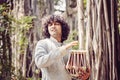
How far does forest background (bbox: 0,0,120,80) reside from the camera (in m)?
2.00

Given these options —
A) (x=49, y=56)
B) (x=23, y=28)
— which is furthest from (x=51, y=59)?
(x=23, y=28)

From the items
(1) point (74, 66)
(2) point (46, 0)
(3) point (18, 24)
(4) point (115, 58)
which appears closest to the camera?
(1) point (74, 66)

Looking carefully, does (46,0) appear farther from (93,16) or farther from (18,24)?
(93,16)

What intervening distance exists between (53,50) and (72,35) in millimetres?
4014

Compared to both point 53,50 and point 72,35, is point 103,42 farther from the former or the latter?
point 72,35

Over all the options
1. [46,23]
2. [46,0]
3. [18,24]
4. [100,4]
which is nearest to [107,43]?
[100,4]

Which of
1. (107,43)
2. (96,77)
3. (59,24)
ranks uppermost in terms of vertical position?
(59,24)

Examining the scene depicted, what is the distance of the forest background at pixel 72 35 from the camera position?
6.56ft

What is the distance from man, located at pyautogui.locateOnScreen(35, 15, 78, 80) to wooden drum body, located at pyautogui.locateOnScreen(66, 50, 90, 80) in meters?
0.04

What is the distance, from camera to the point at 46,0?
253 inches

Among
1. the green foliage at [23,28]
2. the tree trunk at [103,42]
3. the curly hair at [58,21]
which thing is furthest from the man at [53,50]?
the green foliage at [23,28]

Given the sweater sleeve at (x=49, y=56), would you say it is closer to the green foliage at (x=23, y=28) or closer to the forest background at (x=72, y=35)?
the forest background at (x=72, y=35)

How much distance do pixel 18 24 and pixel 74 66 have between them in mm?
2307

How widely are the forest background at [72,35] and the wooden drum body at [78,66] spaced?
0.13m
